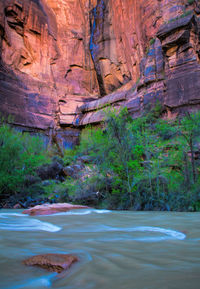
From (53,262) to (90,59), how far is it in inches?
1771

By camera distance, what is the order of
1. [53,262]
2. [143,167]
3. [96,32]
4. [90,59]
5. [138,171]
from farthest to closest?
[90,59] → [96,32] → [143,167] → [138,171] → [53,262]

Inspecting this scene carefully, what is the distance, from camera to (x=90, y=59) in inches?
1702

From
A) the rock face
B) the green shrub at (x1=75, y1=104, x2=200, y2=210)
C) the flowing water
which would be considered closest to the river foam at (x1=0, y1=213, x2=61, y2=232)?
the flowing water

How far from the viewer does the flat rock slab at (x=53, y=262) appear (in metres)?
1.67

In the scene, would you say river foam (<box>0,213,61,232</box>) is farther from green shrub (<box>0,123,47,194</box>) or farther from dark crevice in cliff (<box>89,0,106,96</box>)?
dark crevice in cliff (<box>89,0,106,96</box>)

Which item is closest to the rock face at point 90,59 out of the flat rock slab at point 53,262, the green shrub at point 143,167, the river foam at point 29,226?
the green shrub at point 143,167

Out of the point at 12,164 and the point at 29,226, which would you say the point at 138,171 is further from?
the point at 12,164

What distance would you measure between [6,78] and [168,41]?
72.3 ft

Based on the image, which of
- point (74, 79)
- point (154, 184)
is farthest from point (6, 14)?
point (154, 184)

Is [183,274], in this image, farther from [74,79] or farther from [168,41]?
[74,79]

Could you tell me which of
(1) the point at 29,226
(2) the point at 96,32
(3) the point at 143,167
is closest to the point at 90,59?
(2) the point at 96,32

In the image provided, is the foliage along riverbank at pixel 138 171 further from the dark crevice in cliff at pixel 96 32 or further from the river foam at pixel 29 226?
the dark crevice in cliff at pixel 96 32

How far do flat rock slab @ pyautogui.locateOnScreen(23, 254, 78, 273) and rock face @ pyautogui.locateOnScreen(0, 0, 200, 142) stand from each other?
2319 centimetres

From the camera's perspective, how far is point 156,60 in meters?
26.5
